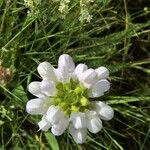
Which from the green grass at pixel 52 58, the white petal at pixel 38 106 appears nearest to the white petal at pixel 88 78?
the white petal at pixel 38 106

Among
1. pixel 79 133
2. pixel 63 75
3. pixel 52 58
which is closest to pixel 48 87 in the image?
pixel 63 75

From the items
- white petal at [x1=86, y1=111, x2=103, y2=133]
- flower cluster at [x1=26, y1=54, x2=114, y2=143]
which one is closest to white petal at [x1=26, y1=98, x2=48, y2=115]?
flower cluster at [x1=26, y1=54, x2=114, y2=143]

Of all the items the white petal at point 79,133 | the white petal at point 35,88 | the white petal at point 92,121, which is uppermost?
the white petal at point 35,88

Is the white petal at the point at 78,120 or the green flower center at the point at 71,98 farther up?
the green flower center at the point at 71,98

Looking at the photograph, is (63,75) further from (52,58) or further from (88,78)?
(52,58)

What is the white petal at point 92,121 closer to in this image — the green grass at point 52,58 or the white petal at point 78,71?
the white petal at point 78,71

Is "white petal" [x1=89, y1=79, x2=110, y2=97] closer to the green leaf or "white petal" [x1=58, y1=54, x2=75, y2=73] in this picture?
"white petal" [x1=58, y1=54, x2=75, y2=73]
